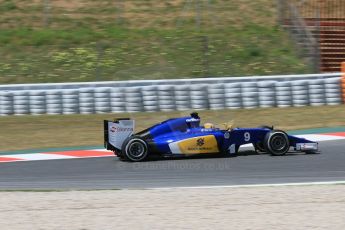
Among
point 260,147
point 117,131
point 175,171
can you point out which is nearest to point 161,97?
point 260,147

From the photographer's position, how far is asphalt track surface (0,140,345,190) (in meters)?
9.73

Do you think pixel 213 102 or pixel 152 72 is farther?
pixel 152 72

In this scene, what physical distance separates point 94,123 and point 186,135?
544 cm

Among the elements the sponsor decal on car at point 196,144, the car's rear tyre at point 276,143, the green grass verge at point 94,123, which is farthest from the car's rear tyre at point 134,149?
the green grass verge at point 94,123

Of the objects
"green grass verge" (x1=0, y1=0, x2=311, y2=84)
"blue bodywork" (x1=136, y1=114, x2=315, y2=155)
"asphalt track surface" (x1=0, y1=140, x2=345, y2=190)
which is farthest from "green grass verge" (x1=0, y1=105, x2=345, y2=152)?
"green grass verge" (x1=0, y1=0, x2=311, y2=84)

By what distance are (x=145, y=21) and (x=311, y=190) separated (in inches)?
683

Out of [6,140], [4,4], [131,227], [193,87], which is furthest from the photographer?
[4,4]

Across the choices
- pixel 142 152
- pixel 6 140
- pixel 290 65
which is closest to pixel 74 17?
pixel 290 65

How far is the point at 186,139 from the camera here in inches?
445

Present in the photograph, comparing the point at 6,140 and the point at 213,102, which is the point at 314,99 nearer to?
the point at 213,102

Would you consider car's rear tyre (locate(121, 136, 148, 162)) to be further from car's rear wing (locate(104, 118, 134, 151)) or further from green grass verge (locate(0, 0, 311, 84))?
green grass verge (locate(0, 0, 311, 84))

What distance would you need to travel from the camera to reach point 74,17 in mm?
25875

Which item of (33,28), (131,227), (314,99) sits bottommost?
(131,227)

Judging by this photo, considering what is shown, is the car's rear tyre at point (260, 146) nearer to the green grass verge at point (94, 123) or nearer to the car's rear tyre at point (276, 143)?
the car's rear tyre at point (276, 143)
